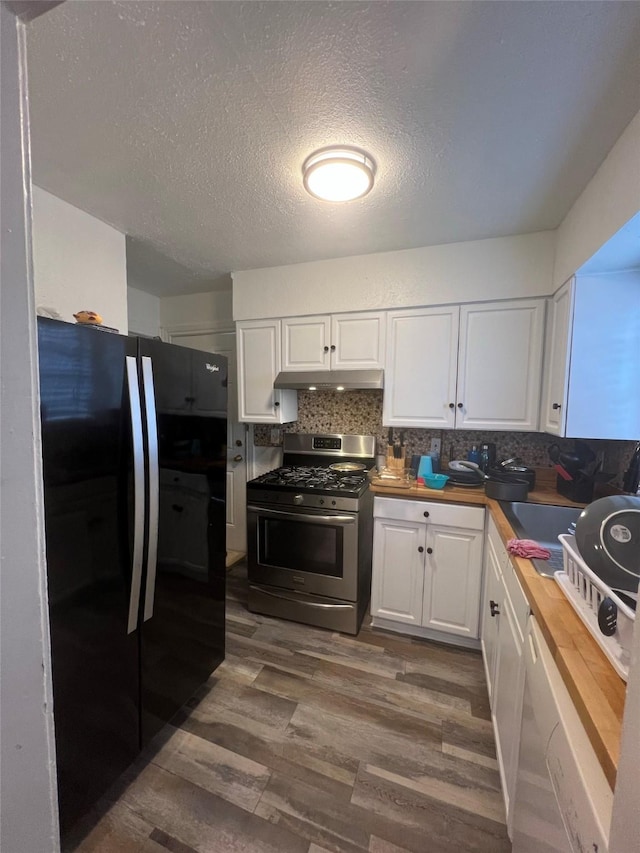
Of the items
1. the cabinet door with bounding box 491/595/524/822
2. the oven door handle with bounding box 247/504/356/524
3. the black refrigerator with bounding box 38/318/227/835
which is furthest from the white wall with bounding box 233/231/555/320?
the cabinet door with bounding box 491/595/524/822

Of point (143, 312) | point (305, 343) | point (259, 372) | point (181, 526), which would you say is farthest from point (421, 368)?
point (143, 312)

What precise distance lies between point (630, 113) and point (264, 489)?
90.5 inches

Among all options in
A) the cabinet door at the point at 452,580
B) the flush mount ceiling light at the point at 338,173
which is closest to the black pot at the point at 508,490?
the cabinet door at the point at 452,580

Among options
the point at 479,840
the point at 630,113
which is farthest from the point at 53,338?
the point at 479,840

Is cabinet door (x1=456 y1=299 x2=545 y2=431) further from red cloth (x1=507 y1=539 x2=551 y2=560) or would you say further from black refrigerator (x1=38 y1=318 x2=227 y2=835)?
black refrigerator (x1=38 y1=318 x2=227 y2=835)

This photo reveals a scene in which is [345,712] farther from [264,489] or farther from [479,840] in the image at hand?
[264,489]

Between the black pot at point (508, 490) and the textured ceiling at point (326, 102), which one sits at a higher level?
the textured ceiling at point (326, 102)

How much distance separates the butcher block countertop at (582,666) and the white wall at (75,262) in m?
2.21

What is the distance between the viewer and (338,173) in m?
1.36

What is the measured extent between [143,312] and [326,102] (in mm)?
2552

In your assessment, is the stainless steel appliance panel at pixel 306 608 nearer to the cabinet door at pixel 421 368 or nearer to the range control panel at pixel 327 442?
the range control panel at pixel 327 442

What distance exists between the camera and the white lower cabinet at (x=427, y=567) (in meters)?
1.95

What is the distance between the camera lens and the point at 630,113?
1097 millimetres

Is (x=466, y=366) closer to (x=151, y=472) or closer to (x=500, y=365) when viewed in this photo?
(x=500, y=365)
